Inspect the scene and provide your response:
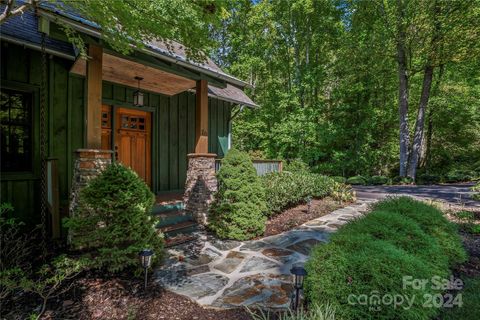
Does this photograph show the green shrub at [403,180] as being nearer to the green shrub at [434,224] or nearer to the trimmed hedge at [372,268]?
the green shrub at [434,224]

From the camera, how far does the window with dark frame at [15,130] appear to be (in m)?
4.61

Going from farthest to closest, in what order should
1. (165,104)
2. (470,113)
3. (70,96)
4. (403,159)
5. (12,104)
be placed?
(470,113) < (403,159) < (165,104) < (70,96) < (12,104)

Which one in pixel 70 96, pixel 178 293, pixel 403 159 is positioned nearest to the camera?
pixel 178 293

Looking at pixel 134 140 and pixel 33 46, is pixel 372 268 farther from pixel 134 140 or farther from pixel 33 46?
pixel 134 140

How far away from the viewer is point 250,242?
195 inches

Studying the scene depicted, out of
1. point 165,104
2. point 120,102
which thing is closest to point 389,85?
point 165,104

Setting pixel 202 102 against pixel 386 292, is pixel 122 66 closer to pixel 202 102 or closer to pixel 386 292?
pixel 202 102

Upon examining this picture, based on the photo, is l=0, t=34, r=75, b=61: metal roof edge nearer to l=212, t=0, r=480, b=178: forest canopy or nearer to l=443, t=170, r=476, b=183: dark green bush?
l=212, t=0, r=480, b=178: forest canopy

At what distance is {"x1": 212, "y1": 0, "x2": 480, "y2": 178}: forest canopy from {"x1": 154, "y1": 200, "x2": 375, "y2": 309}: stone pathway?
424 inches

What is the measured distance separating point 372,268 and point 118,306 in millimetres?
2680

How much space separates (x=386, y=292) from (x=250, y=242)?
9.82ft

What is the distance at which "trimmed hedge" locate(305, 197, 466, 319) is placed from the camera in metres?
2.21

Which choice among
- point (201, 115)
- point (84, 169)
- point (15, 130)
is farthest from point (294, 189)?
point (15, 130)

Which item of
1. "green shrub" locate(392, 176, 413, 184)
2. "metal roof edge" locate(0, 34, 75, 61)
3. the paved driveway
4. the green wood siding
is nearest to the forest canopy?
"green shrub" locate(392, 176, 413, 184)
